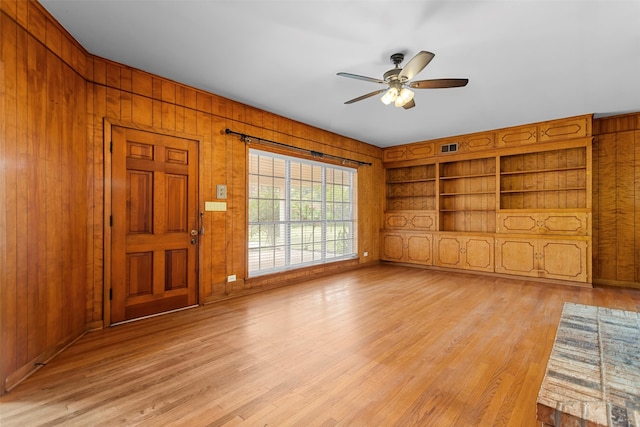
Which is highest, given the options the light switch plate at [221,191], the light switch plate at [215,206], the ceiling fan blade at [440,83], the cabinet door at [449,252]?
the ceiling fan blade at [440,83]

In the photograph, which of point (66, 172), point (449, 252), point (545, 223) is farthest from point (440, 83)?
point (449, 252)

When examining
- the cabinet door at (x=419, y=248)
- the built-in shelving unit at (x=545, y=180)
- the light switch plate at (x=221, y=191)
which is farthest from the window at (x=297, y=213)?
the built-in shelving unit at (x=545, y=180)

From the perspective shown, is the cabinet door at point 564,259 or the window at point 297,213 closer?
the window at point 297,213

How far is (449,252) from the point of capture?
6316 millimetres

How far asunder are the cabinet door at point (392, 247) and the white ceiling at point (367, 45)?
3453 millimetres

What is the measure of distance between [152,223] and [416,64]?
327 cm

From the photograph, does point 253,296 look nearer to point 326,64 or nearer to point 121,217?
point 121,217

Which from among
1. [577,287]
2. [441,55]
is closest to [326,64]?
[441,55]

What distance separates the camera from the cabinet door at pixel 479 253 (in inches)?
229

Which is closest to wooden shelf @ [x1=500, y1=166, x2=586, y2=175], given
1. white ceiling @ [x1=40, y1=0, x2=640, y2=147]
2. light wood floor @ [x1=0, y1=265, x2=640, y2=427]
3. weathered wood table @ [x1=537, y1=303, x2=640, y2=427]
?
white ceiling @ [x1=40, y1=0, x2=640, y2=147]

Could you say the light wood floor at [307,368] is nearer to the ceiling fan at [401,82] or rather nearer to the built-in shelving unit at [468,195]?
the ceiling fan at [401,82]

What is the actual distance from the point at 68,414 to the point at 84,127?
8.42 ft

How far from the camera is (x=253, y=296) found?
4352 millimetres

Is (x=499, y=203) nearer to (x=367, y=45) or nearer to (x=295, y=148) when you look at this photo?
(x=295, y=148)
